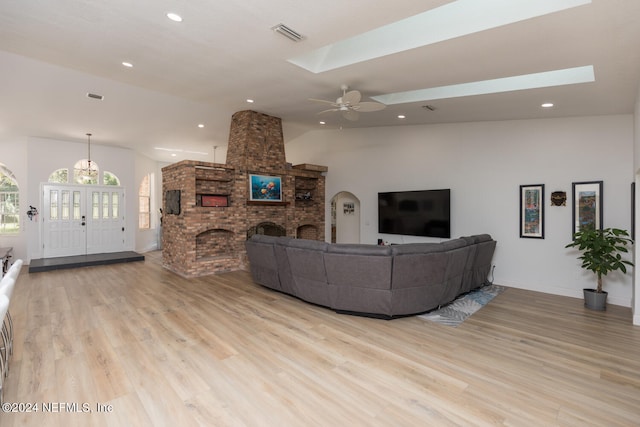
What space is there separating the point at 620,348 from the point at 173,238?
757 centimetres

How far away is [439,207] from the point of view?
6.57m

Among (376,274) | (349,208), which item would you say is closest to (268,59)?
(376,274)

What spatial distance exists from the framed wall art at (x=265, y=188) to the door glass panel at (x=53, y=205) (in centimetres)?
560

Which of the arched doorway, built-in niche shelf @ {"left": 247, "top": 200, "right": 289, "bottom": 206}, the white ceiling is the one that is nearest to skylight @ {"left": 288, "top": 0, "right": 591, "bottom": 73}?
the white ceiling

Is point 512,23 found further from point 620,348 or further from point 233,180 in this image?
point 233,180

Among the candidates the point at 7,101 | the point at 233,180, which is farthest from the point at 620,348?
the point at 7,101

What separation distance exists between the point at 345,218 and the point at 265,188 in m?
3.23

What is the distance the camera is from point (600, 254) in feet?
14.4

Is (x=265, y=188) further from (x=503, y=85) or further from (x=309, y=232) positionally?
(x=503, y=85)

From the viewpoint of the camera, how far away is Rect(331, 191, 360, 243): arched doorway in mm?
9438

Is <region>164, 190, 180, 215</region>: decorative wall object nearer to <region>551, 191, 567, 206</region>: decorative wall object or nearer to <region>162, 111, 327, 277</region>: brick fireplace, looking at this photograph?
<region>162, 111, 327, 277</region>: brick fireplace

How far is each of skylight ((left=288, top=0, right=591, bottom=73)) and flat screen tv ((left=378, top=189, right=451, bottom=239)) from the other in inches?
146

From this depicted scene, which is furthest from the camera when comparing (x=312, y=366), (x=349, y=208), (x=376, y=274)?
(x=349, y=208)

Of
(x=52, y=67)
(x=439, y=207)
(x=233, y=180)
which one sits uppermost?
(x=52, y=67)
